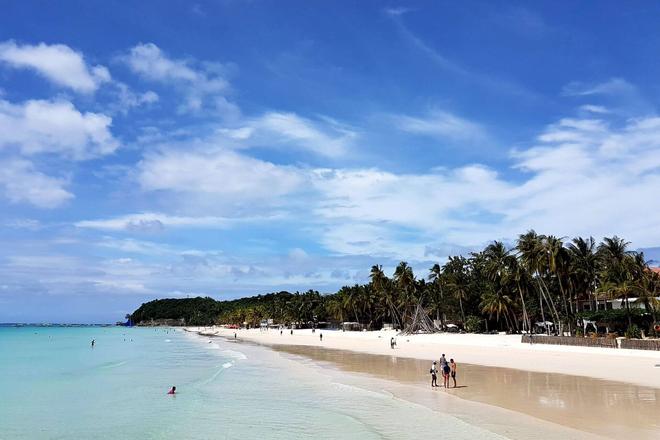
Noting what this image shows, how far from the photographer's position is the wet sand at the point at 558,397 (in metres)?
17.4

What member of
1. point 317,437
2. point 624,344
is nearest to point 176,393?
point 317,437

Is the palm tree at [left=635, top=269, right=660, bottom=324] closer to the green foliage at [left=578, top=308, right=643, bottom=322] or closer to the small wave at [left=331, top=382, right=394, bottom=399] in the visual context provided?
the green foliage at [left=578, top=308, right=643, bottom=322]

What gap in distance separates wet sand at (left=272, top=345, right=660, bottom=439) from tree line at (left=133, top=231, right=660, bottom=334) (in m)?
24.1

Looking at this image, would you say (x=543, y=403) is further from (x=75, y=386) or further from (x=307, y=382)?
(x=75, y=386)

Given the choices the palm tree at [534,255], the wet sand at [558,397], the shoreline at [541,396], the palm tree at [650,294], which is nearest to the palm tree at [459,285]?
the palm tree at [534,255]

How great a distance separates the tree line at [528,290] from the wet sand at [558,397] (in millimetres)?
24057

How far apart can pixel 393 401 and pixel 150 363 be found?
3425 cm

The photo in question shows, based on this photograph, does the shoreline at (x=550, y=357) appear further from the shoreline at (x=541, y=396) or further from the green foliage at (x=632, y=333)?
the green foliage at (x=632, y=333)

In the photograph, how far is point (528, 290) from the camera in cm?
6844

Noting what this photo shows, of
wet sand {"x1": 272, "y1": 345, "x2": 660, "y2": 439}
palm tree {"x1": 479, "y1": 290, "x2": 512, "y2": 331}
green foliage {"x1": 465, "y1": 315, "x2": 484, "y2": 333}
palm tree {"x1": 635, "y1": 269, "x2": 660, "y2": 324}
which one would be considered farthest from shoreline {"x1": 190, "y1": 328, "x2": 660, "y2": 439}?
green foliage {"x1": 465, "y1": 315, "x2": 484, "y2": 333}

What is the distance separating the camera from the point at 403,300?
91.7 m

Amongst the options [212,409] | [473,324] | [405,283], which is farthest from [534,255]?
[212,409]

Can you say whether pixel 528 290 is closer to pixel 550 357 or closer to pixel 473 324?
pixel 473 324

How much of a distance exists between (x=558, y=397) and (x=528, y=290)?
4781cm
